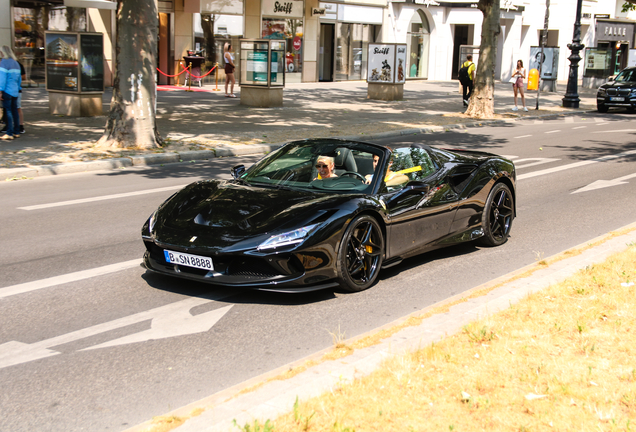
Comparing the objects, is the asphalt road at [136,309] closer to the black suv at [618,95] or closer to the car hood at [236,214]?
the car hood at [236,214]

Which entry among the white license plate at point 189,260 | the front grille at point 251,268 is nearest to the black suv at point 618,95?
the front grille at point 251,268

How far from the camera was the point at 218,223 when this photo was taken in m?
5.86

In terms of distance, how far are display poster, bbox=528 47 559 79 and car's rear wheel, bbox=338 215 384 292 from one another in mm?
32065

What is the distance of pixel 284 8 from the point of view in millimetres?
36375

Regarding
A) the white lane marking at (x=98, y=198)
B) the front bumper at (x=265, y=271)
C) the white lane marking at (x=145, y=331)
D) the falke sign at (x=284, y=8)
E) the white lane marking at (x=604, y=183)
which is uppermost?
the falke sign at (x=284, y=8)

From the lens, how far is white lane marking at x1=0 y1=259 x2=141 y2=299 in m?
6.06

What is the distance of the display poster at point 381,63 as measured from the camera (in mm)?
28375

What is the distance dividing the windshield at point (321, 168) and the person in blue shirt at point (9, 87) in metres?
10.3

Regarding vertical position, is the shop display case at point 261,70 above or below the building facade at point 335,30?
below

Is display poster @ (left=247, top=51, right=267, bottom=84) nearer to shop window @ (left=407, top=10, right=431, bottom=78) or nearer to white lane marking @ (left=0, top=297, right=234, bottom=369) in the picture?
white lane marking @ (left=0, top=297, right=234, bottom=369)

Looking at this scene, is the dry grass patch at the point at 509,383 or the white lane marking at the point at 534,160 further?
the white lane marking at the point at 534,160

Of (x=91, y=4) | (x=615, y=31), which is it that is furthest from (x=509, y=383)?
(x=615, y=31)

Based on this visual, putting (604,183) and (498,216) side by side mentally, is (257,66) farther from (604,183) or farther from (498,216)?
(498,216)

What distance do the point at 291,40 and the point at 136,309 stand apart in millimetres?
33025
